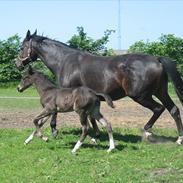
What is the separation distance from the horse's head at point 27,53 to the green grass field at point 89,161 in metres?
1.92

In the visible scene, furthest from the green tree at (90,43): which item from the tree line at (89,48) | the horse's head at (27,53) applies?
the horse's head at (27,53)

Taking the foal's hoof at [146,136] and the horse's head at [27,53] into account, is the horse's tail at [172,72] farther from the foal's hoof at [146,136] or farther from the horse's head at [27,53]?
the horse's head at [27,53]

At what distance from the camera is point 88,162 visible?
8977 millimetres

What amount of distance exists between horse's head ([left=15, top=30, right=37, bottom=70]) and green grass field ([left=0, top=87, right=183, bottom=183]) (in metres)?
1.92

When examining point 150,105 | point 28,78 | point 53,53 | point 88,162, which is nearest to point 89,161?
point 88,162

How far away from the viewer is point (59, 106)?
10352 mm

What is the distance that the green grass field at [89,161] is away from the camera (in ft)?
25.6

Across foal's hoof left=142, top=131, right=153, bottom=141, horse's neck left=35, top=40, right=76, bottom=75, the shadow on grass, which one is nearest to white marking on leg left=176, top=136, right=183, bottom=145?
the shadow on grass

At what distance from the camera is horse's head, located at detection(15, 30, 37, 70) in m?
12.4

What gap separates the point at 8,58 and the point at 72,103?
23.7 metres

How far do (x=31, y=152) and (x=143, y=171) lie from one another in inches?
106

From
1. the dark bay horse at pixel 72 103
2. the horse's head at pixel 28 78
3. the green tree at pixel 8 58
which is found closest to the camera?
the dark bay horse at pixel 72 103

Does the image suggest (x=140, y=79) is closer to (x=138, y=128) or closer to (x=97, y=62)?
(x=97, y=62)

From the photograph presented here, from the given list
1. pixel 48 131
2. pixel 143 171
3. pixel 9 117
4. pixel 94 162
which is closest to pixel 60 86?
pixel 48 131
